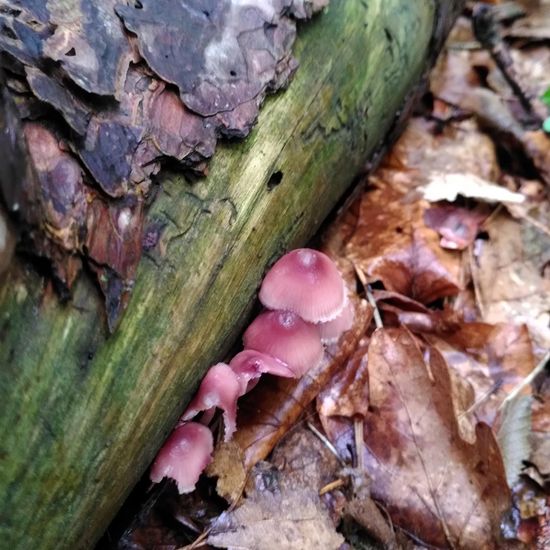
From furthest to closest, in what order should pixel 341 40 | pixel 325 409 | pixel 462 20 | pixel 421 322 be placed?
pixel 462 20 → pixel 421 322 → pixel 325 409 → pixel 341 40

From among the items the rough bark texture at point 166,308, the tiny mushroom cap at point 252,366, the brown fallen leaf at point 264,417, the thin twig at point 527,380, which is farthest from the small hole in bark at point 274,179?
the thin twig at point 527,380

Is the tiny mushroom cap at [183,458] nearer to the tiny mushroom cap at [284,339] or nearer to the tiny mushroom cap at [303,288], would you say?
the tiny mushroom cap at [284,339]

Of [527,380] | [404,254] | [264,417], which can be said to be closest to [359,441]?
[264,417]

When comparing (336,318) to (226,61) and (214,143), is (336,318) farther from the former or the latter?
(226,61)

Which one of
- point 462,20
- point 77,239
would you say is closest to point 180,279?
point 77,239

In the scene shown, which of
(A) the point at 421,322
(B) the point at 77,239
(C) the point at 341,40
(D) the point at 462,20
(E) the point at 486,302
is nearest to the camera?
(B) the point at 77,239
